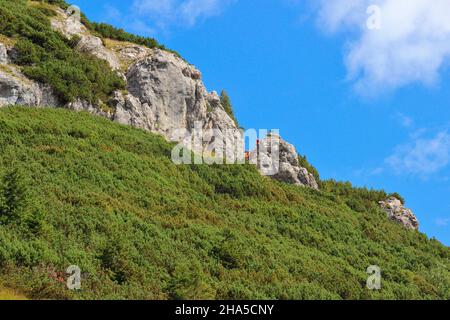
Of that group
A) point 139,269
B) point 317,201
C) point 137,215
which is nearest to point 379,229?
point 317,201

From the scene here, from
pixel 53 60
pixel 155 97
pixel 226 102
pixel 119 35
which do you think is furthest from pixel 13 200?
pixel 226 102

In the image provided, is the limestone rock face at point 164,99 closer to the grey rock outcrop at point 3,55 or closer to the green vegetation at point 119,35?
the green vegetation at point 119,35

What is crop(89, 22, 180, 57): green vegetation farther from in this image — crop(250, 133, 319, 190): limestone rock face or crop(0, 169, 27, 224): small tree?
crop(0, 169, 27, 224): small tree

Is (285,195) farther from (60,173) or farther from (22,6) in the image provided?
(22,6)

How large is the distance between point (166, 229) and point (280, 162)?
29.5 metres

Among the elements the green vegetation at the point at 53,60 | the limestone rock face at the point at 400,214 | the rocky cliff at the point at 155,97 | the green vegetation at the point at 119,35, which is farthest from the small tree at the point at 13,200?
the green vegetation at the point at 119,35

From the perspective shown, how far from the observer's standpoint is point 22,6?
2398 inches

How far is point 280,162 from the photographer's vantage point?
187 feet

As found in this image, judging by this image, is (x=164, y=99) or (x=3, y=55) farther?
(x=164, y=99)

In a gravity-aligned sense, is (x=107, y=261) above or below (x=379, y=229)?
below

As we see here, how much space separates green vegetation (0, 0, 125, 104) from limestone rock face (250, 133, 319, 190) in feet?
51.5

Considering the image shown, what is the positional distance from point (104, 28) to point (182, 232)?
45255mm

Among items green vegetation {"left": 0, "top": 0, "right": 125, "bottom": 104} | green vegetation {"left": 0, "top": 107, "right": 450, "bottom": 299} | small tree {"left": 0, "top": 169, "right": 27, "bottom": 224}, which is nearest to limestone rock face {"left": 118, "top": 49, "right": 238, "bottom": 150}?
green vegetation {"left": 0, "top": 0, "right": 125, "bottom": 104}

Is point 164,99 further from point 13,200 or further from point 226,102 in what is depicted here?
point 13,200
